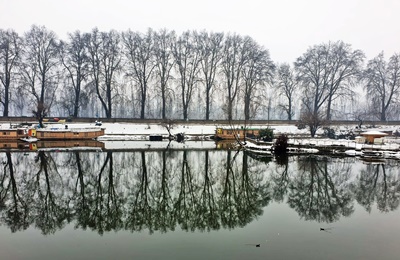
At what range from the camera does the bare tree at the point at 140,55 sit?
49.5 meters

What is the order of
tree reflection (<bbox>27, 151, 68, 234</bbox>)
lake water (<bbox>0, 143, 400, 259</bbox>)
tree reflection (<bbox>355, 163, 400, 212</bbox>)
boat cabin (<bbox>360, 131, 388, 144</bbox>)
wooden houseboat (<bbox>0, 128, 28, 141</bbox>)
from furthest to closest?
wooden houseboat (<bbox>0, 128, 28, 141</bbox>) < boat cabin (<bbox>360, 131, 388, 144</bbox>) < tree reflection (<bbox>355, 163, 400, 212</bbox>) < tree reflection (<bbox>27, 151, 68, 234</bbox>) < lake water (<bbox>0, 143, 400, 259</bbox>)

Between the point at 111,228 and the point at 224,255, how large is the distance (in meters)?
4.34

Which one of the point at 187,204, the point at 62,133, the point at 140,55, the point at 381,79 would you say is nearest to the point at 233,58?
the point at 140,55

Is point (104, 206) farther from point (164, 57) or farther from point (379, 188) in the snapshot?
point (164, 57)

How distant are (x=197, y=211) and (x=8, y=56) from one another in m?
48.1

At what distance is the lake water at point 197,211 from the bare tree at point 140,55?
30.4m

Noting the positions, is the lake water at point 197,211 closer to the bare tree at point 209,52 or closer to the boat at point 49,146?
the boat at point 49,146

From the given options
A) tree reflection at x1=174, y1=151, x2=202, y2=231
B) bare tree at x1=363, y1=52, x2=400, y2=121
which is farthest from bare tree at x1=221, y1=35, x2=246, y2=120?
tree reflection at x1=174, y1=151, x2=202, y2=231

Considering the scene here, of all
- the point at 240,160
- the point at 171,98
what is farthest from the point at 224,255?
the point at 171,98

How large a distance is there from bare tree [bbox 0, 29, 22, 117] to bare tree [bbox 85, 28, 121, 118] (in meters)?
10.5

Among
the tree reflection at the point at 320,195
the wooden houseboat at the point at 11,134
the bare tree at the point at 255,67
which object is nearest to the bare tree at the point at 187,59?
the bare tree at the point at 255,67

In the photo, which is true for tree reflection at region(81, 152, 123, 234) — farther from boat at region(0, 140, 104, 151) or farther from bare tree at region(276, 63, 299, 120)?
bare tree at region(276, 63, 299, 120)

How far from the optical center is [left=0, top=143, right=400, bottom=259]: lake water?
873cm

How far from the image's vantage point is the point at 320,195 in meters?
14.6
